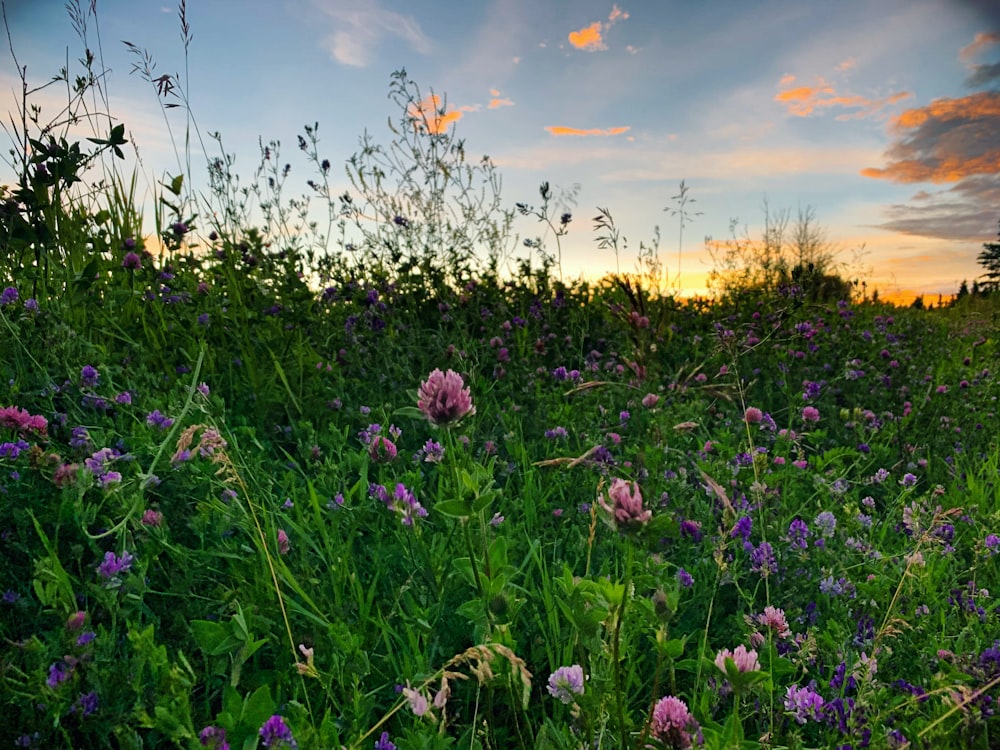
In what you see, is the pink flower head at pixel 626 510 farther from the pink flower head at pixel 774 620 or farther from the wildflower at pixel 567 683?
the pink flower head at pixel 774 620

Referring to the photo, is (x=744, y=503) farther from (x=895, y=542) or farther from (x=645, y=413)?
(x=645, y=413)

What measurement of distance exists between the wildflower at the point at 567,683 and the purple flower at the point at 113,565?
1.09 m

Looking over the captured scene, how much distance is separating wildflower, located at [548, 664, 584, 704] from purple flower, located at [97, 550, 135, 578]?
43.1 inches

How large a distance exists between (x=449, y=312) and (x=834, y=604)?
3403mm

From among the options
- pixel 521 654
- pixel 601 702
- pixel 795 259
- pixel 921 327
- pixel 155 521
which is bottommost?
pixel 521 654

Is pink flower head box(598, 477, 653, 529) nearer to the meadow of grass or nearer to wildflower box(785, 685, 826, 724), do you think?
the meadow of grass

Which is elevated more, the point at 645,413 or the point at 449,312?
the point at 449,312

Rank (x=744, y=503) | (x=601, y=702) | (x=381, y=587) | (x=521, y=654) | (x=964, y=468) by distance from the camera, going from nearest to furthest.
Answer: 1. (x=601, y=702)
2. (x=521, y=654)
3. (x=381, y=587)
4. (x=744, y=503)
5. (x=964, y=468)

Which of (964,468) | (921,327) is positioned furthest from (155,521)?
(921,327)

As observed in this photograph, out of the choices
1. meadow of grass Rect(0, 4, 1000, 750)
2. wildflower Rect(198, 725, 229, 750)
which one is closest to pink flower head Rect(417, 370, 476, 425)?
meadow of grass Rect(0, 4, 1000, 750)

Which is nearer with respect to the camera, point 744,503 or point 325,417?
point 744,503

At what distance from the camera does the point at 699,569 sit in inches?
86.4

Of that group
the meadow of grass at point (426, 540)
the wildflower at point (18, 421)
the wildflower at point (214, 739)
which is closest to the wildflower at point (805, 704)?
the meadow of grass at point (426, 540)

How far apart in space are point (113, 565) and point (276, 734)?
0.81 metres
